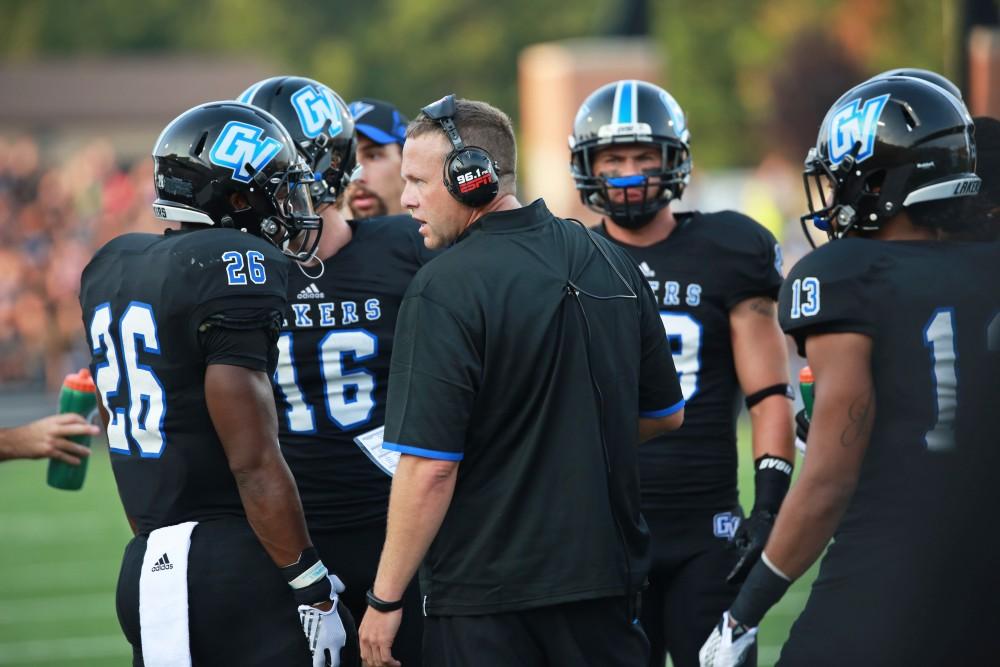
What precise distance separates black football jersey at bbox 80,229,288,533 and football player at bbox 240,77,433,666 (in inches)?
24.2

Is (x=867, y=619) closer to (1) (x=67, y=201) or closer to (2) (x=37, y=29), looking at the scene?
(1) (x=67, y=201)

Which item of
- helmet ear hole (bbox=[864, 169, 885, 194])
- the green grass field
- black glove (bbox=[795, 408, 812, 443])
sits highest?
helmet ear hole (bbox=[864, 169, 885, 194])

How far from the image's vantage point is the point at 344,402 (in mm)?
4102

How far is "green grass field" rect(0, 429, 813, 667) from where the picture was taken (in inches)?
273

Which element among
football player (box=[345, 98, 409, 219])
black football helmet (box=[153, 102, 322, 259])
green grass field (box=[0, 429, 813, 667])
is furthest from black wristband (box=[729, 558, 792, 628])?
green grass field (box=[0, 429, 813, 667])

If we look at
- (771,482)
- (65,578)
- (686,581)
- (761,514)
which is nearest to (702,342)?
(771,482)

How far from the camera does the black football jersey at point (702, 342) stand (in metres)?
4.42

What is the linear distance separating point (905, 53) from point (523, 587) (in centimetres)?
1856

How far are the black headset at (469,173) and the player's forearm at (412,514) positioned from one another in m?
0.66

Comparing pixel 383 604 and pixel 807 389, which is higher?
pixel 807 389

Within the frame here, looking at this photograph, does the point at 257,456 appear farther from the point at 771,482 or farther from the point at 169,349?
the point at 771,482

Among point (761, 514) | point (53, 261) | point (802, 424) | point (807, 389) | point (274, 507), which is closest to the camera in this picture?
point (274, 507)

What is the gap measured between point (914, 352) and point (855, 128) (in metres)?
0.64

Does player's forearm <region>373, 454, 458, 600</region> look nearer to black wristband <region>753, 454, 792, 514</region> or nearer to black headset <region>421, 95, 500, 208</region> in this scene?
black headset <region>421, 95, 500, 208</region>
